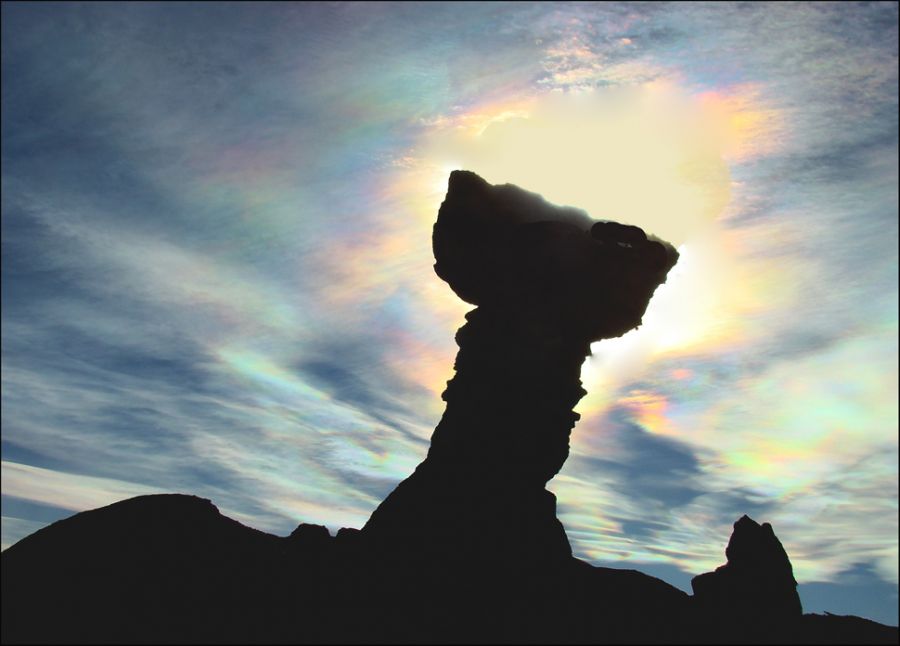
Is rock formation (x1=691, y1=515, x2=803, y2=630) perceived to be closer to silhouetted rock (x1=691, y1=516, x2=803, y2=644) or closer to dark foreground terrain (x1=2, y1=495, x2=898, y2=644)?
silhouetted rock (x1=691, y1=516, x2=803, y2=644)

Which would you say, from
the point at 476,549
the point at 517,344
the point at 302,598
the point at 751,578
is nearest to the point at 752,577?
the point at 751,578

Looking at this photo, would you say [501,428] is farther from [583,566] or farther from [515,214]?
[515,214]

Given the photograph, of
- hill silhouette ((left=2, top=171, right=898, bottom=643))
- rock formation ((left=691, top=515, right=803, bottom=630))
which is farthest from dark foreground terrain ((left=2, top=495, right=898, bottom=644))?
rock formation ((left=691, top=515, right=803, bottom=630))

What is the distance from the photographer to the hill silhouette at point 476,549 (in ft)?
70.0

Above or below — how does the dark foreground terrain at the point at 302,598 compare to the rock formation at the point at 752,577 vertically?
below

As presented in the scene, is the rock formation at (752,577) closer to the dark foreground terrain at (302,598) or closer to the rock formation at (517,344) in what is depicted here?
the dark foreground terrain at (302,598)

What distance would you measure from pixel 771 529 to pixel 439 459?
19.0 meters

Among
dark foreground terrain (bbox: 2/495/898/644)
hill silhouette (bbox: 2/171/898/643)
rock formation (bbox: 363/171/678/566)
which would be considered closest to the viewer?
dark foreground terrain (bbox: 2/495/898/644)

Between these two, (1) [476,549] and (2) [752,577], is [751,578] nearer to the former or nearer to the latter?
(2) [752,577]

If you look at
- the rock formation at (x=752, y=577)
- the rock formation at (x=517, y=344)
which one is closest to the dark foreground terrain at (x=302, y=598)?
the rock formation at (x=752, y=577)

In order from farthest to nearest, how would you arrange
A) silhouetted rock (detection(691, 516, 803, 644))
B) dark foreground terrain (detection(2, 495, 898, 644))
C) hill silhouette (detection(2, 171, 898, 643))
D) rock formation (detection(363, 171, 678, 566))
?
rock formation (detection(363, 171, 678, 566)) → silhouetted rock (detection(691, 516, 803, 644)) → hill silhouette (detection(2, 171, 898, 643)) → dark foreground terrain (detection(2, 495, 898, 644))

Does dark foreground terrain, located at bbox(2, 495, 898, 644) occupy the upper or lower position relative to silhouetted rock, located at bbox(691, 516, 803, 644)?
lower

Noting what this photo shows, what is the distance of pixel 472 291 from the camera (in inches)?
1367

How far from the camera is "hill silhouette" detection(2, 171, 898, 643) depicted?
70.0ft
